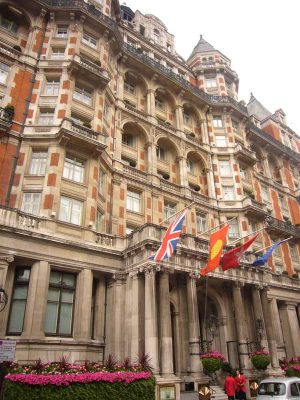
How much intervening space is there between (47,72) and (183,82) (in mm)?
17278

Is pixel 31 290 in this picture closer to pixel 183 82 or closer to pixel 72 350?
pixel 72 350

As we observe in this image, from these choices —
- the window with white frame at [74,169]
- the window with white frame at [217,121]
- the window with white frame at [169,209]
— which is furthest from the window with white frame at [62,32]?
the window with white frame at [217,121]

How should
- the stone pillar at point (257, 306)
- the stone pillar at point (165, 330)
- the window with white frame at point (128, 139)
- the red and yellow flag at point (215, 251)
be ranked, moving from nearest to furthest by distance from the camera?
the stone pillar at point (165, 330) < the red and yellow flag at point (215, 251) < the stone pillar at point (257, 306) < the window with white frame at point (128, 139)

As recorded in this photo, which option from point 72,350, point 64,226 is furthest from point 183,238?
point 72,350

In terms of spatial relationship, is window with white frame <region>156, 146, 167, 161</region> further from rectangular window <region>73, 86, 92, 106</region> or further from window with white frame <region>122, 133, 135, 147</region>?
rectangular window <region>73, 86, 92, 106</region>

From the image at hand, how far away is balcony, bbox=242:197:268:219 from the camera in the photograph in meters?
35.4

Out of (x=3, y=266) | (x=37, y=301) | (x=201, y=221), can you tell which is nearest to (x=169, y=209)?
(x=201, y=221)

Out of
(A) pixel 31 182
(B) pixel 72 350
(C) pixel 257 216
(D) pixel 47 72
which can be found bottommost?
(B) pixel 72 350

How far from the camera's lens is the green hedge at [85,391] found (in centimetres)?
1448

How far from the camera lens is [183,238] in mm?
24266

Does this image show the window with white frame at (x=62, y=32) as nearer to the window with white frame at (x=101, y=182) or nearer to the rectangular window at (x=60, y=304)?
the window with white frame at (x=101, y=182)

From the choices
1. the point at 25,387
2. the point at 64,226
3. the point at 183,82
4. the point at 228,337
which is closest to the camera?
the point at 25,387

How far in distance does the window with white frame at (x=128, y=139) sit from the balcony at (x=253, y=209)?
13312mm

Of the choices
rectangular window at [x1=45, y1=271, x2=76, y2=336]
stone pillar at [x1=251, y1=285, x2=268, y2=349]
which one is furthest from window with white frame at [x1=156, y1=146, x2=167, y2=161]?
rectangular window at [x1=45, y1=271, x2=76, y2=336]
